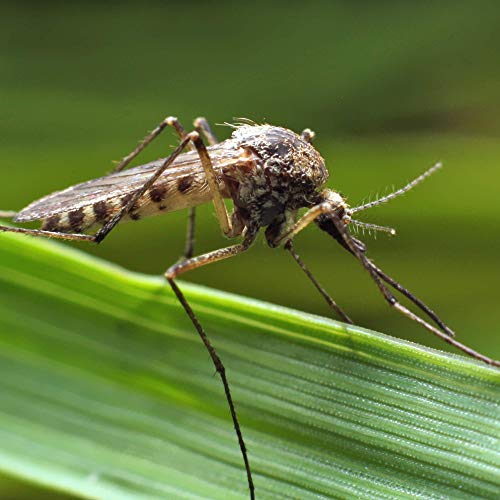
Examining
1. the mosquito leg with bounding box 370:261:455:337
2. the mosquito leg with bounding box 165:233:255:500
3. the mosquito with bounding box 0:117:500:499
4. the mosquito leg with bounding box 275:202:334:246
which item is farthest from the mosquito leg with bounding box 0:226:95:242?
the mosquito leg with bounding box 370:261:455:337

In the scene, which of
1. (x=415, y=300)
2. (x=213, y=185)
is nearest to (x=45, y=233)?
(x=213, y=185)

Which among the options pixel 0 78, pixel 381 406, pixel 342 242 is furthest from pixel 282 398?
pixel 0 78

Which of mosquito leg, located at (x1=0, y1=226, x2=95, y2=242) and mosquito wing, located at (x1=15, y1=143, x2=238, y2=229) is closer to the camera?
mosquito leg, located at (x1=0, y1=226, x2=95, y2=242)

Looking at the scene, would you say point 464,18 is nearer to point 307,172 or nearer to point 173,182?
point 307,172

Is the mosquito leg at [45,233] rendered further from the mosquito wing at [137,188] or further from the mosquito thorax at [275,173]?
the mosquito thorax at [275,173]

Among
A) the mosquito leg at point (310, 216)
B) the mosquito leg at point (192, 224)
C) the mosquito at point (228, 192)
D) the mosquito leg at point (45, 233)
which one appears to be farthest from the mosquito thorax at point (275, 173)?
the mosquito leg at point (45, 233)

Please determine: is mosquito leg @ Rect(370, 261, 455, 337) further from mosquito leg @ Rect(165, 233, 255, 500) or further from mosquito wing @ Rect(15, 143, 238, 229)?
mosquito wing @ Rect(15, 143, 238, 229)

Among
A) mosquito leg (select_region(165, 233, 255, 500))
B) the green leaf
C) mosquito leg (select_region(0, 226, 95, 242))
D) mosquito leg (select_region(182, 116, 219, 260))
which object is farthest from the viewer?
mosquito leg (select_region(182, 116, 219, 260))
